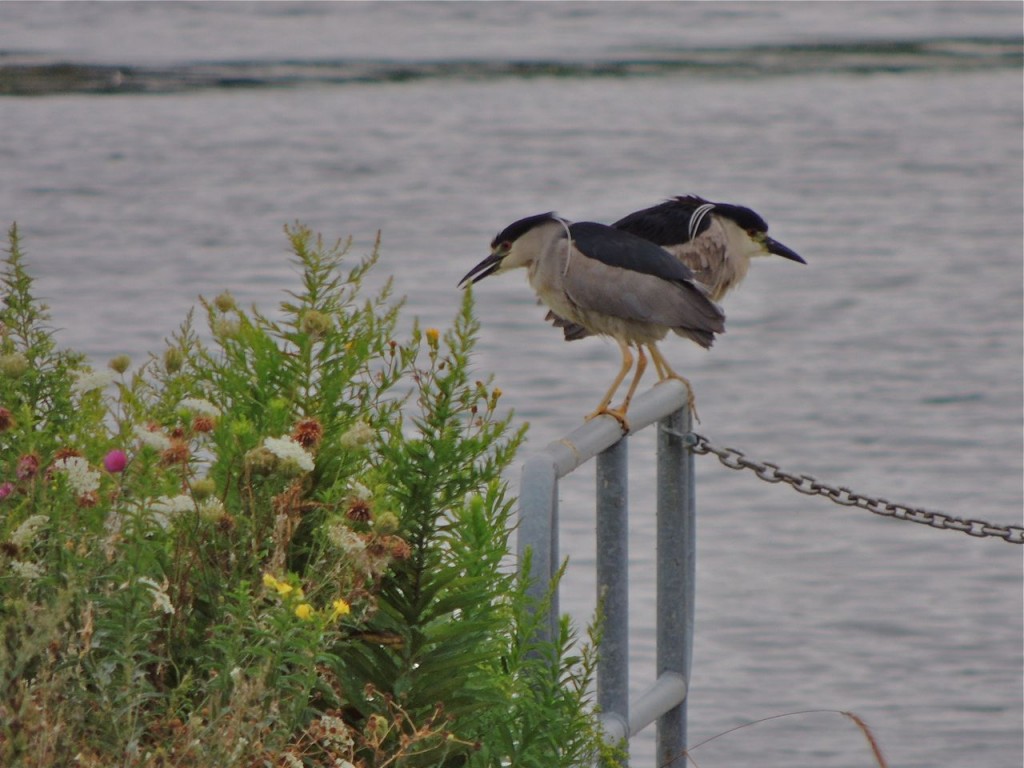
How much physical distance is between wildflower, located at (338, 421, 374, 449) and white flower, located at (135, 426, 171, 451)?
0.31m

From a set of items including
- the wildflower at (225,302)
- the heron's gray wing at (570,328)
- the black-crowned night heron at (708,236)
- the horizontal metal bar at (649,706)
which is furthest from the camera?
the black-crowned night heron at (708,236)

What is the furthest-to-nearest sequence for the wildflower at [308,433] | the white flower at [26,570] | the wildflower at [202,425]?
the wildflower at [202,425]
the wildflower at [308,433]
the white flower at [26,570]

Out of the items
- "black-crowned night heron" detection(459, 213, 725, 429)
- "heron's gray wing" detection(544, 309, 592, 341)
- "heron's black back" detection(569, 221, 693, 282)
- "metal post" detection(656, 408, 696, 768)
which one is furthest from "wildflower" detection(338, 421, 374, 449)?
"heron's gray wing" detection(544, 309, 592, 341)

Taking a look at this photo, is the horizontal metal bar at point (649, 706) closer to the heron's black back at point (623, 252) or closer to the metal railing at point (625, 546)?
the metal railing at point (625, 546)

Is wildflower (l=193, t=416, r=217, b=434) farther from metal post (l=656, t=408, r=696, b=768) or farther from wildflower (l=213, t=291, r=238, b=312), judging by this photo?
metal post (l=656, t=408, r=696, b=768)

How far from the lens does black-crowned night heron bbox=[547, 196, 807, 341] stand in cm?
592

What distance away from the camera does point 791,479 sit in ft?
15.4

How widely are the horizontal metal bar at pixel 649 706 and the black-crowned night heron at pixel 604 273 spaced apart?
88 cm

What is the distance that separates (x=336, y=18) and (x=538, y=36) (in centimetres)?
490

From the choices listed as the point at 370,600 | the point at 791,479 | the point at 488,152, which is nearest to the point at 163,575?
the point at 370,600

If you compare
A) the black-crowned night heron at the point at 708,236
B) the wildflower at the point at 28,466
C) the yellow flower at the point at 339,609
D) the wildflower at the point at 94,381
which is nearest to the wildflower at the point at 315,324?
the wildflower at the point at 94,381

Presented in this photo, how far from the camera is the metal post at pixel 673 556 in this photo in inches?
181

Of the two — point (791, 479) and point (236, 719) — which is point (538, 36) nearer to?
point (791, 479)

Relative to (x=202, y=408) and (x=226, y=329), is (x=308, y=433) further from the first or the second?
(x=226, y=329)
